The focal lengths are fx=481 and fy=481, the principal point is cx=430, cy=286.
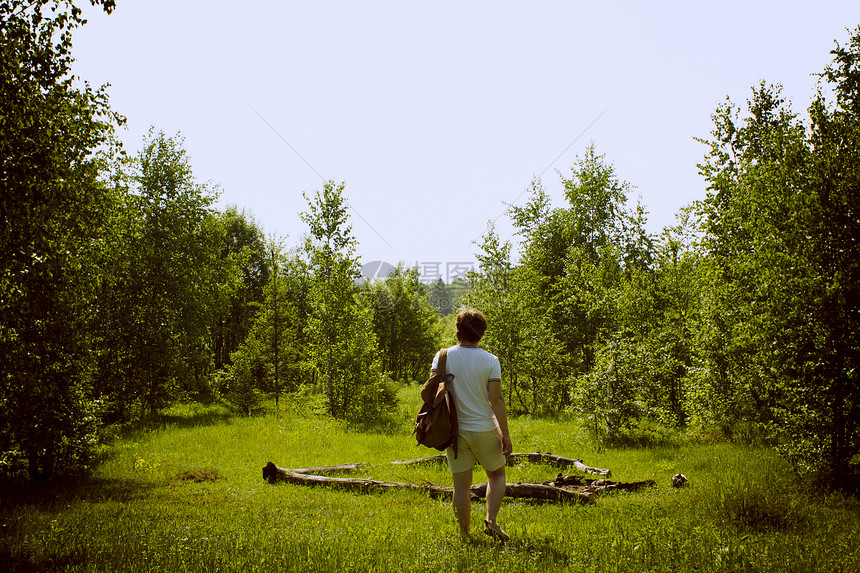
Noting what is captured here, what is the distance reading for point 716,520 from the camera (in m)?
6.06

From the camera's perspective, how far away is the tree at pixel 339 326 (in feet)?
64.7

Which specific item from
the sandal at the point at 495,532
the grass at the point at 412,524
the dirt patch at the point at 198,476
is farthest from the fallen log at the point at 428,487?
the sandal at the point at 495,532

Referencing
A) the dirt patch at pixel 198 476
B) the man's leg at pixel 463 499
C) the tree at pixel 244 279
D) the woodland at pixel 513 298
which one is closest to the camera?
the man's leg at pixel 463 499

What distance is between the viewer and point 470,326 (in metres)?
5.37

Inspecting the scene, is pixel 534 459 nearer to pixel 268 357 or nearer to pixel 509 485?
pixel 509 485

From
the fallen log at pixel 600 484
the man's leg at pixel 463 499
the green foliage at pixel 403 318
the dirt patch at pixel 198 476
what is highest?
the green foliage at pixel 403 318

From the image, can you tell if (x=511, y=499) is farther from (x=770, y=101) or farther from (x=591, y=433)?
(x=770, y=101)

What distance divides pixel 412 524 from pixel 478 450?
1913 mm

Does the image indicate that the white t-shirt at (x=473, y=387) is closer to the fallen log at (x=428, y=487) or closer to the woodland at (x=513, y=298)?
the fallen log at (x=428, y=487)

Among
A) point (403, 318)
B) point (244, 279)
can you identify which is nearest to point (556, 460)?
point (244, 279)

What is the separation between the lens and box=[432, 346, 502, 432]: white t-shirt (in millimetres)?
5152

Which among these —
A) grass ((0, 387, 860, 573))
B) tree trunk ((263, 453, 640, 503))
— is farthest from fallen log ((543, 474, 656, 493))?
grass ((0, 387, 860, 573))

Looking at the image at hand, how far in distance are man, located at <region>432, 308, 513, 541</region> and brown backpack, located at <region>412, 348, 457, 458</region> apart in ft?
0.25

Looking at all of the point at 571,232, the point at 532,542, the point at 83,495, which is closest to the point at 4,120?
the point at 83,495
